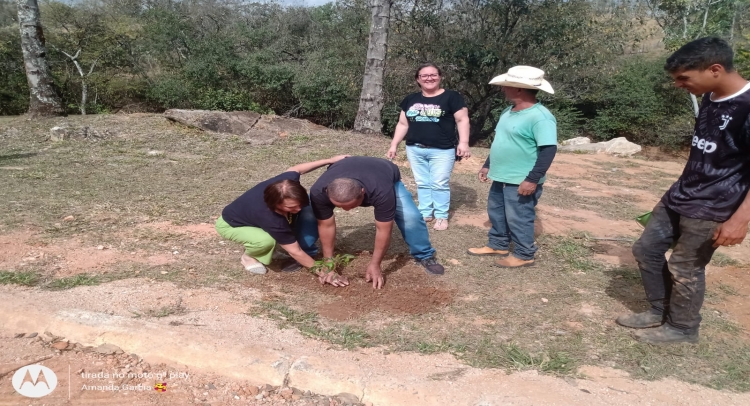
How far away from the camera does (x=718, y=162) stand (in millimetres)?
2527

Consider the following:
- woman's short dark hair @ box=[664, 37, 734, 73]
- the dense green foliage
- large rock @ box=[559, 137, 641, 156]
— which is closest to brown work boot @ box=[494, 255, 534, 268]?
woman's short dark hair @ box=[664, 37, 734, 73]

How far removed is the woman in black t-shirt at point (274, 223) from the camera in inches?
127

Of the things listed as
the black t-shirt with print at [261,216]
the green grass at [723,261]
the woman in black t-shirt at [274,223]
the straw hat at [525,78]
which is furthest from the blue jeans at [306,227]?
the green grass at [723,261]

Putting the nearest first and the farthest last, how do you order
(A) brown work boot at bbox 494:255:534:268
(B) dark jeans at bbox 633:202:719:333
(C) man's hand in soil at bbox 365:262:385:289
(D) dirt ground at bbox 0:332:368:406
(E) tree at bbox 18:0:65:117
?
(D) dirt ground at bbox 0:332:368:406, (B) dark jeans at bbox 633:202:719:333, (C) man's hand in soil at bbox 365:262:385:289, (A) brown work boot at bbox 494:255:534:268, (E) tree at bbox 18:0:65:117

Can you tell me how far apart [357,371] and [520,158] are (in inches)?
76.9

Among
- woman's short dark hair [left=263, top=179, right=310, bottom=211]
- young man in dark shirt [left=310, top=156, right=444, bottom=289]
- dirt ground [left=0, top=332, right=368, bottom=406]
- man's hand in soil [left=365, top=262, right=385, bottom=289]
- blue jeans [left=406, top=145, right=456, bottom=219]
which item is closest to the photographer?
dirt ground [left=0, top=332, right=368, bottom=406]

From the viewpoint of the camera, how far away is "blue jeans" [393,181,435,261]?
3.71m

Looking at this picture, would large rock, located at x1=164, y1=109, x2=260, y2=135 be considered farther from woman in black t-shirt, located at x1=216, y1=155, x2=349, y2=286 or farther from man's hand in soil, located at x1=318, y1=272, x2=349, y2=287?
man's hand in soil, located at x1=318, y1=272, x2=349, y2=287

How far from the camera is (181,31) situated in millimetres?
15836

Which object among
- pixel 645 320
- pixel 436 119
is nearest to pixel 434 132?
pixel 436 119

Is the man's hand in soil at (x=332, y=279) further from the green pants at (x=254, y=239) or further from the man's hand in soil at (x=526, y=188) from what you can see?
the man's hand in soil at (x=526, y=188)

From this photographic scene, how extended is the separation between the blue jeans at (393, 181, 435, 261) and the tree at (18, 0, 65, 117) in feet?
31.5

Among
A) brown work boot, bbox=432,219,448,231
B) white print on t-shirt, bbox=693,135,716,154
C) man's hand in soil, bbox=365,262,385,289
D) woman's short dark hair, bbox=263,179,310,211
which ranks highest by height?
white print on t-shirt, bbox=693,135,716,154

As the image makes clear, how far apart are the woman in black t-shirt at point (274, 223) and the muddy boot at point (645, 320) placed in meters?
1.73
